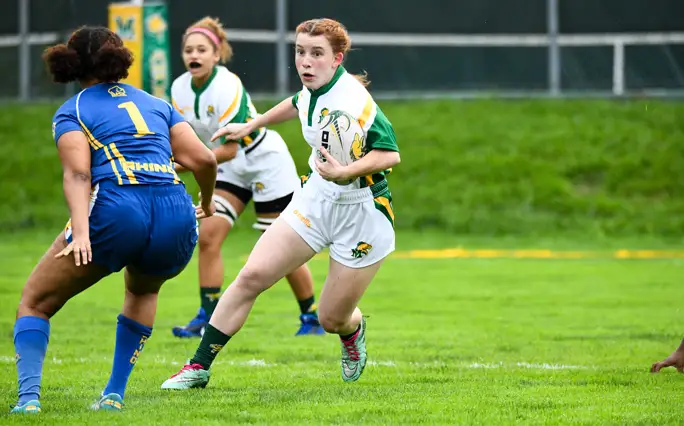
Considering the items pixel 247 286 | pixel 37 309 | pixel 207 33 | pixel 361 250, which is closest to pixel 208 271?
pixel 207 33

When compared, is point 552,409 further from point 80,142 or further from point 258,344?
point 258,344

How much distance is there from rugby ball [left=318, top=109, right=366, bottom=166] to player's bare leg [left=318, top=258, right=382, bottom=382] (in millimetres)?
616

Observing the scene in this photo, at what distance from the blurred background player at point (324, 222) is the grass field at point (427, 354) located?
0.42 m

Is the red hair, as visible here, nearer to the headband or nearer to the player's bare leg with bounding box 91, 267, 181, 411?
the player's bare leg with bounding box 91, 267, 181, 411

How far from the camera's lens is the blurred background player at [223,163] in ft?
30.3

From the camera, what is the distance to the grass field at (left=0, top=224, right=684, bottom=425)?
5.96 m

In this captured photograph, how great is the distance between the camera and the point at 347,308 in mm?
6809

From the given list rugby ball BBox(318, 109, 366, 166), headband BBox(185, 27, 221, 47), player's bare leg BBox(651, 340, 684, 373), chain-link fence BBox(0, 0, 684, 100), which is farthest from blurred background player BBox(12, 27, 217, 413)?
chain-link fence BBox(0, 0, 684, 100)

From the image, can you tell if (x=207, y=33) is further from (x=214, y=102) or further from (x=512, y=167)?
(x=512, y=167)

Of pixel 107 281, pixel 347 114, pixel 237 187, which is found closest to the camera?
pixel 347 114

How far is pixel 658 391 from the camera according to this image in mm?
6652

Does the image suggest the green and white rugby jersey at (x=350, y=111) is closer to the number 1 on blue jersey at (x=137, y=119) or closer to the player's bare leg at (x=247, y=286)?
the player's bare leg at (x=247, y=286)

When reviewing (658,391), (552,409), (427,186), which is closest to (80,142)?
(552,409)

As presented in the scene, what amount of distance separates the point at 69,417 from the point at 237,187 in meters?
4.08
